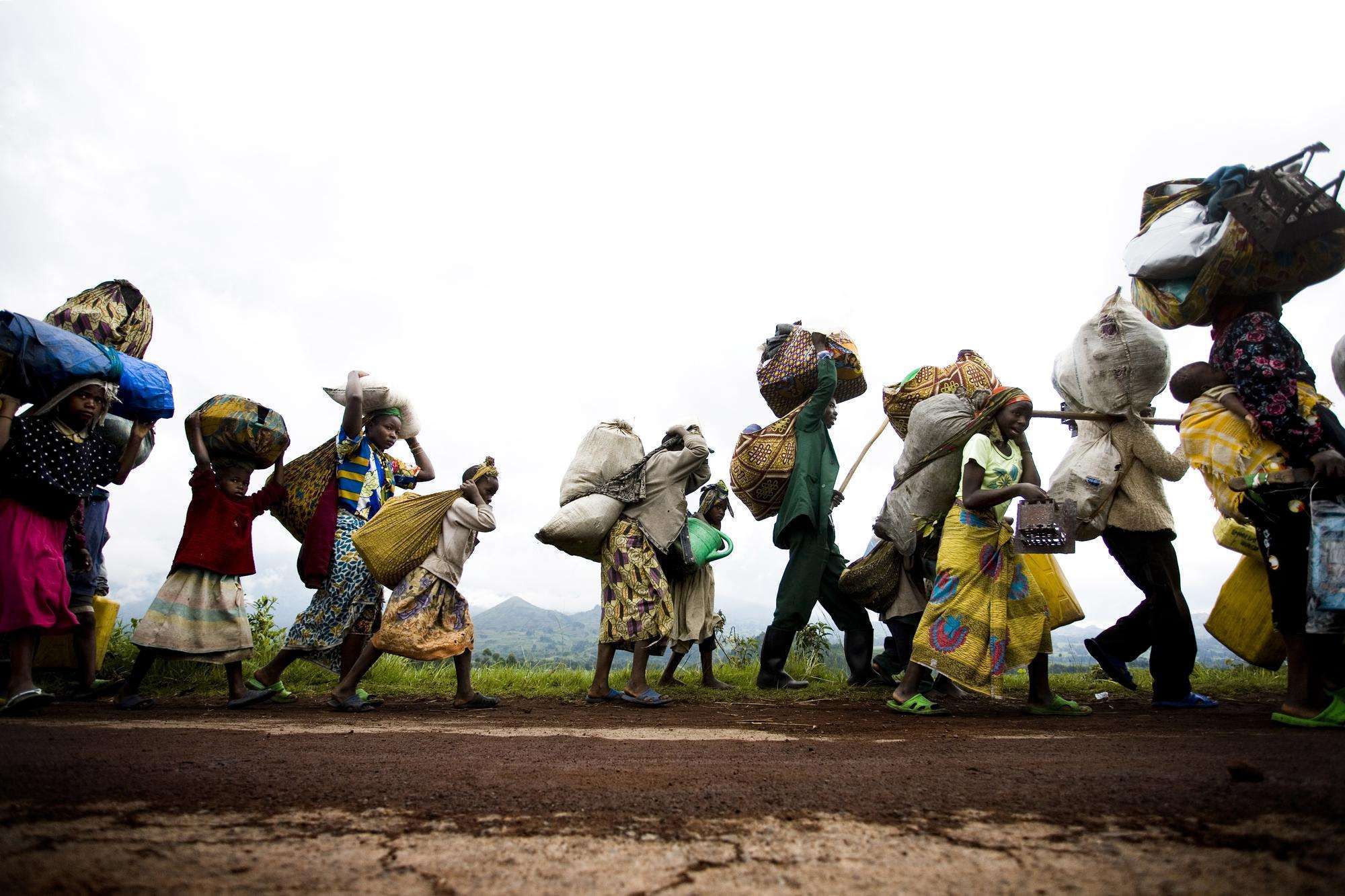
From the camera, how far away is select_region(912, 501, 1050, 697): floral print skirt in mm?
4219

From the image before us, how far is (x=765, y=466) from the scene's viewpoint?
239 inches

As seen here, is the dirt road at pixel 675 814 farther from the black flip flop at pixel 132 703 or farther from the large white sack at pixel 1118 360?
the large white sack at pixel 1118 360

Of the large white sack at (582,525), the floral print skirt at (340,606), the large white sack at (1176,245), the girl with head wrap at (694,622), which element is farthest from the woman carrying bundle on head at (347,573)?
the large white sack at (1176,245)

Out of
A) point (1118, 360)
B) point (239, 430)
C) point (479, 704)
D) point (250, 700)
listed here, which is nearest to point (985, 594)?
point (1118, 360)

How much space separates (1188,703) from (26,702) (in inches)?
253

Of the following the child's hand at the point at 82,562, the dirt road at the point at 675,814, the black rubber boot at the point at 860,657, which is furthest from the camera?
the black rubber boot at the point at 860,657

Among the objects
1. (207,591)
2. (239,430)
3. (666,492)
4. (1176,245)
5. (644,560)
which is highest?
(1176,245)

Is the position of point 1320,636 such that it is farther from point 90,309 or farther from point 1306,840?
point 90,309

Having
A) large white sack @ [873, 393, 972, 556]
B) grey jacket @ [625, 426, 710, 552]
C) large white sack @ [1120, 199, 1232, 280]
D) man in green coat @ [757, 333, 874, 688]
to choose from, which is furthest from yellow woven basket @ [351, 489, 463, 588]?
large white sack @ [1120, 199, 1232, 280]

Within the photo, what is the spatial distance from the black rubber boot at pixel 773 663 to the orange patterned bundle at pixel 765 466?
0.97 m

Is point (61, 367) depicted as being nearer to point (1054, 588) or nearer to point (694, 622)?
point (694, 622)

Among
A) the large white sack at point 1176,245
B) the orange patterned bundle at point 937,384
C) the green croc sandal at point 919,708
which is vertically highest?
the large white sack at point 1176,245

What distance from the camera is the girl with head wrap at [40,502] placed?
407 cm

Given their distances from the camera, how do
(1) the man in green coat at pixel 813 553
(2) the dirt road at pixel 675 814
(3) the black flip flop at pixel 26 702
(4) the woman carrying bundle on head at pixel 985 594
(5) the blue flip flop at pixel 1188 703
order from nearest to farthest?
1. (2) the dirt road at pixel 675 814
2. (3) the black flip flop at pixel 26 702
3. (4) the woman carrying bundle on head at pixel 985 594
4. (5) the blue flip flop at pixel 1188 703
5. (1) the man in green coat at pixel 813 553
